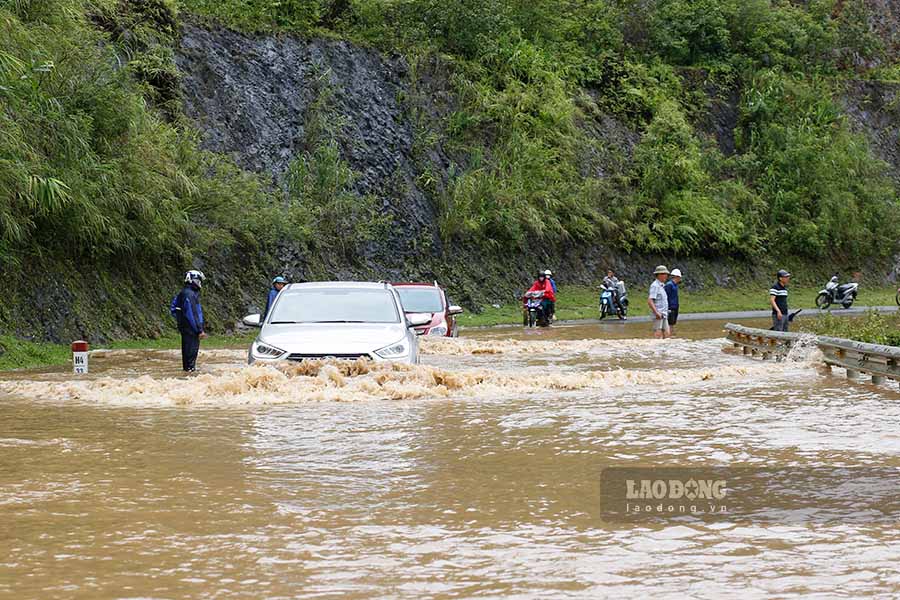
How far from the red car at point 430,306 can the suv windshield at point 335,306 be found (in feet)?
22.5

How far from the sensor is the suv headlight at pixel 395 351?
14163 mm

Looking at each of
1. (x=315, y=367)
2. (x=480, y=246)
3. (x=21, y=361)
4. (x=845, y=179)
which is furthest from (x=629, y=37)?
(x=315, y=367)

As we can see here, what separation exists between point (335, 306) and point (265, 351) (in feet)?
5.15

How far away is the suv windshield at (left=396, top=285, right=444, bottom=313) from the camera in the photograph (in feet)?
77.3

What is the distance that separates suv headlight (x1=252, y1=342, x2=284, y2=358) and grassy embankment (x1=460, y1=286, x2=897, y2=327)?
20.3m

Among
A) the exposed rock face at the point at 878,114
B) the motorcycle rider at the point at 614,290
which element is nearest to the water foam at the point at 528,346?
the motorcycle rider at the point at 614,290

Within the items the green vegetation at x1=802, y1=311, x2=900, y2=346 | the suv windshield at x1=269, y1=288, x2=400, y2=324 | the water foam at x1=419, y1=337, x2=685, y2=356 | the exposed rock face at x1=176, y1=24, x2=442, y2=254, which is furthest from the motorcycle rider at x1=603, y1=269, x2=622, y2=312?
the suv windshield at x1=269, y1=288, x2=400, y2=324

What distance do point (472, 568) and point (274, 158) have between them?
3285 cm

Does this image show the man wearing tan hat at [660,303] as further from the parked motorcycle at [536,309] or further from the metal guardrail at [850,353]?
the parked motorcycle at [536,309]

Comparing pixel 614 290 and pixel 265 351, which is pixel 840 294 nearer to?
pixel 614 290

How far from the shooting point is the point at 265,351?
1430cm

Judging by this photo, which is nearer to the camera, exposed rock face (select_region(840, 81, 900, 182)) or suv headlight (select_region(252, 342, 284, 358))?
suv headlight (select_region(252, 342, 284, 358))

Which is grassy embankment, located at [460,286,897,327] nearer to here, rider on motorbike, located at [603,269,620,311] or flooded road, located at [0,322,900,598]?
rider on motorbike, located at [603,269,620,311]

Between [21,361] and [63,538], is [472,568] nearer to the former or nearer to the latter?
[63,538]
